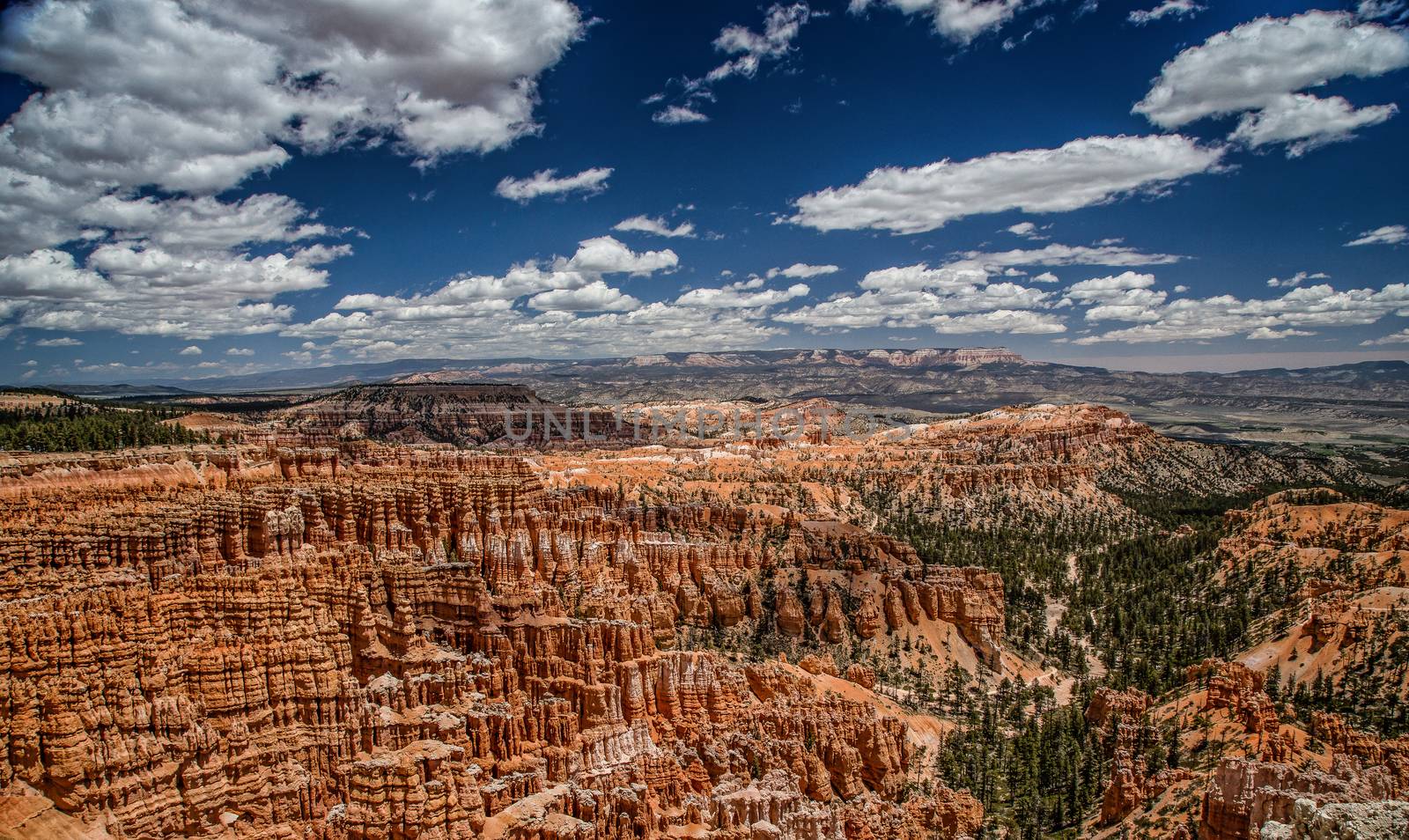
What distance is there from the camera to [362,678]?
24.2 meters

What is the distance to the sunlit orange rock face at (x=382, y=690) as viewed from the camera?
57.8 ft

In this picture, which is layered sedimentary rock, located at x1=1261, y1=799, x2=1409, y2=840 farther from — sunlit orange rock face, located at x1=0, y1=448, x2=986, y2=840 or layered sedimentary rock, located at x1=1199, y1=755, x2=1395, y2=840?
sunlit orange rock face, located at x1=0, y1=448, x2=986, y2=840

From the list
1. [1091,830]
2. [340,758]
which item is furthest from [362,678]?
[1091,830]

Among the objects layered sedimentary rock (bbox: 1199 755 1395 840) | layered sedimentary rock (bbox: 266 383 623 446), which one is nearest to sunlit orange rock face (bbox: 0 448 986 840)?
layered sedimentary rock (bbox: 1199 755 1395 840)

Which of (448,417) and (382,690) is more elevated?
(448,417)

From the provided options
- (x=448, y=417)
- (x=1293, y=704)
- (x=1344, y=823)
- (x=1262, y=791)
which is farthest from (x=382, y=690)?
(x=448, y=417)

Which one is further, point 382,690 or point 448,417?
point 448,417

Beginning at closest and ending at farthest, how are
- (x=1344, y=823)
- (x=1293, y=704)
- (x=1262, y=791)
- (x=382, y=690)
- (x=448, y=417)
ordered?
1. (x=1344, y=823)
2. (x=1262, y=791)
3. (x=382, y=690)
4. (x=1293, y=704)
5. (x=448, y=417)

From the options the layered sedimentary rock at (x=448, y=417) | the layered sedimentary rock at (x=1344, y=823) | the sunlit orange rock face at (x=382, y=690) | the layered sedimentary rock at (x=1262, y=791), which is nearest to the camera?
the layered sedimentary rock at (x=1344, y=823)

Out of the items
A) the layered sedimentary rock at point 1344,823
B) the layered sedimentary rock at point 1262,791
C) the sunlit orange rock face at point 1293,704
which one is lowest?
the sunlit orange rock face at point 1293,704

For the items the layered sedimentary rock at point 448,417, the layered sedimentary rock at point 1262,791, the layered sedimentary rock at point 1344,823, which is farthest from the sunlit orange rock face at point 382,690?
the layered sedimentary rock at point 448,417

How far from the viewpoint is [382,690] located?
74.8ft

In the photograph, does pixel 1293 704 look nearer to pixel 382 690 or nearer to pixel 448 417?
pixel 382 690

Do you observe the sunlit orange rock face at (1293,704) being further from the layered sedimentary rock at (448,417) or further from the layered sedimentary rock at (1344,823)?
the layered sedimentary rock at (448,417)
